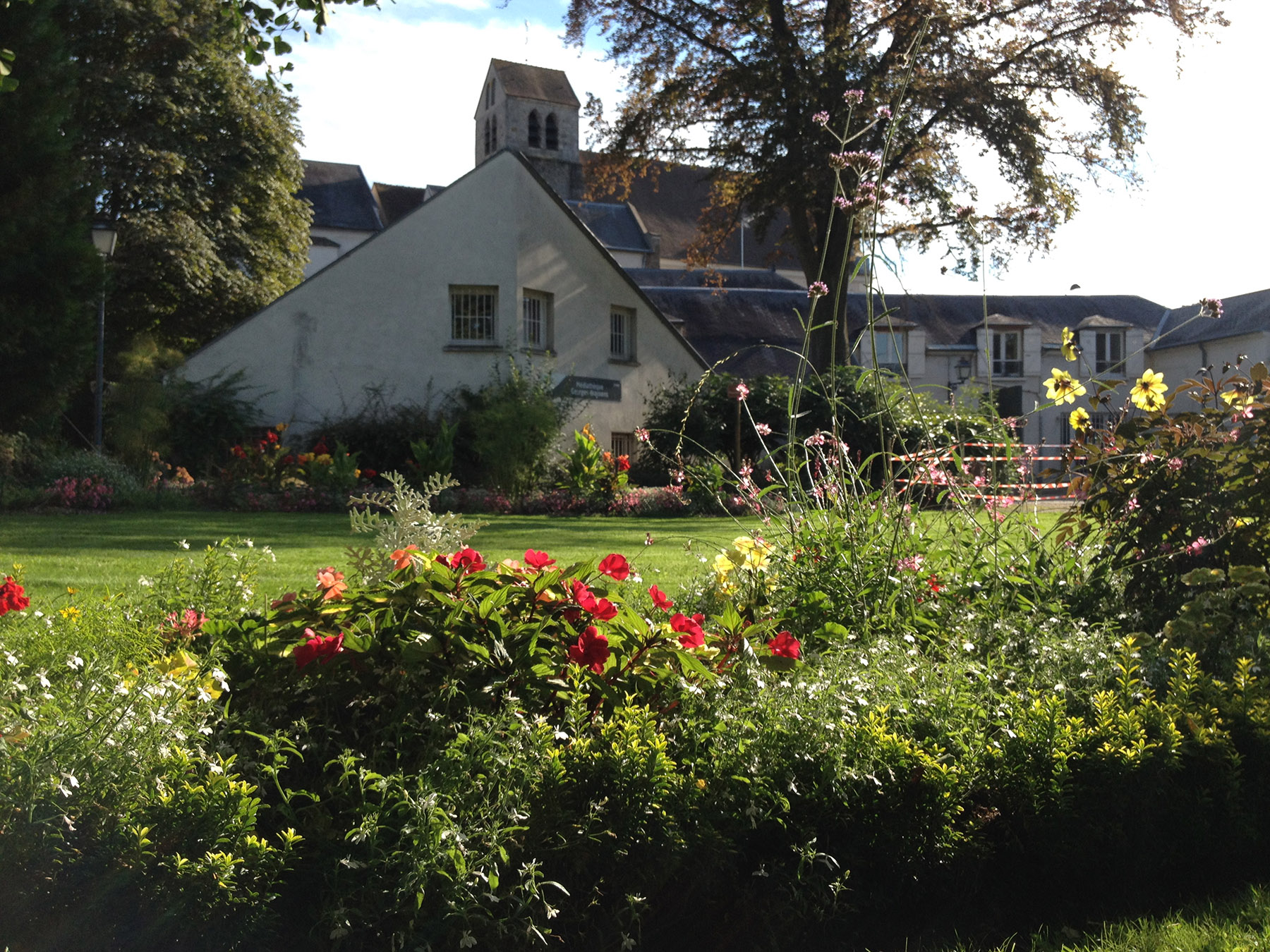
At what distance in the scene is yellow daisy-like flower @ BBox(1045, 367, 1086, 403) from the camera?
16.0ft

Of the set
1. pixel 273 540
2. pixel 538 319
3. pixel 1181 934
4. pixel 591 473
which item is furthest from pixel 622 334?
pixel 1181 934

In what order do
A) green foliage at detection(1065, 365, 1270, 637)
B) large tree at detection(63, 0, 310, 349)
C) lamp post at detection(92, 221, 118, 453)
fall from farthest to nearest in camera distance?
large tree at detection(63, 0, 310, 349) < lamp post at detection(92, 221, 118, 453) < green foliage at detection(1065, 365, 1270, 637)

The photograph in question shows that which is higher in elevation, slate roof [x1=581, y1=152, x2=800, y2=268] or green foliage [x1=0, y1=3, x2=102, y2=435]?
slate roof [x1=581, y1=152, x2=800, y2=268]

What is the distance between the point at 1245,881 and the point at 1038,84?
18304 mm

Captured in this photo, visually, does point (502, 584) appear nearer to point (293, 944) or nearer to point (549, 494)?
point (293, 944)

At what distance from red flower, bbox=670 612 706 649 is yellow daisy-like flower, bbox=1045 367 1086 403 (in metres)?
2.68

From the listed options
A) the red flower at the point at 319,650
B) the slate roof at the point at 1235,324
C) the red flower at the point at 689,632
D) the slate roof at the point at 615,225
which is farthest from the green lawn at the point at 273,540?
the slate roof at the point at 615,225

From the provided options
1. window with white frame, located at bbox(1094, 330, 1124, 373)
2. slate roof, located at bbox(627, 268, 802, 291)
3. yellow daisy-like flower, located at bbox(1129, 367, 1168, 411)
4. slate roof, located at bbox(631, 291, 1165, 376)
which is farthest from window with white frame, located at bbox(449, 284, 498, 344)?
window with white frame, located at bbox(1094, 330, 1124, 373)

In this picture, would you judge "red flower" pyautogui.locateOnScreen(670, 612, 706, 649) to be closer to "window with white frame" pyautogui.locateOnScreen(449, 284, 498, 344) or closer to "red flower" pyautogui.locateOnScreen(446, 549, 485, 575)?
"red flower" pyautogui.locateOnScreen(446, 549, 485, 575)

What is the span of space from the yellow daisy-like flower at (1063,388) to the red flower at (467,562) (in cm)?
305

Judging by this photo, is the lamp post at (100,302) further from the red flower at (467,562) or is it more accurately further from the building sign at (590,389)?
the red flower at (467,562)

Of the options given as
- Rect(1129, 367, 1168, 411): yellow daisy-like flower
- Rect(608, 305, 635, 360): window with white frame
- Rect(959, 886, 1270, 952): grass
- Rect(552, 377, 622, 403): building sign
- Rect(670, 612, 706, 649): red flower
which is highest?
Rect(608, 305, 635, 360): window with white frame

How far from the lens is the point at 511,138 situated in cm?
5900

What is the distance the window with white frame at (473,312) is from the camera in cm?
1880
